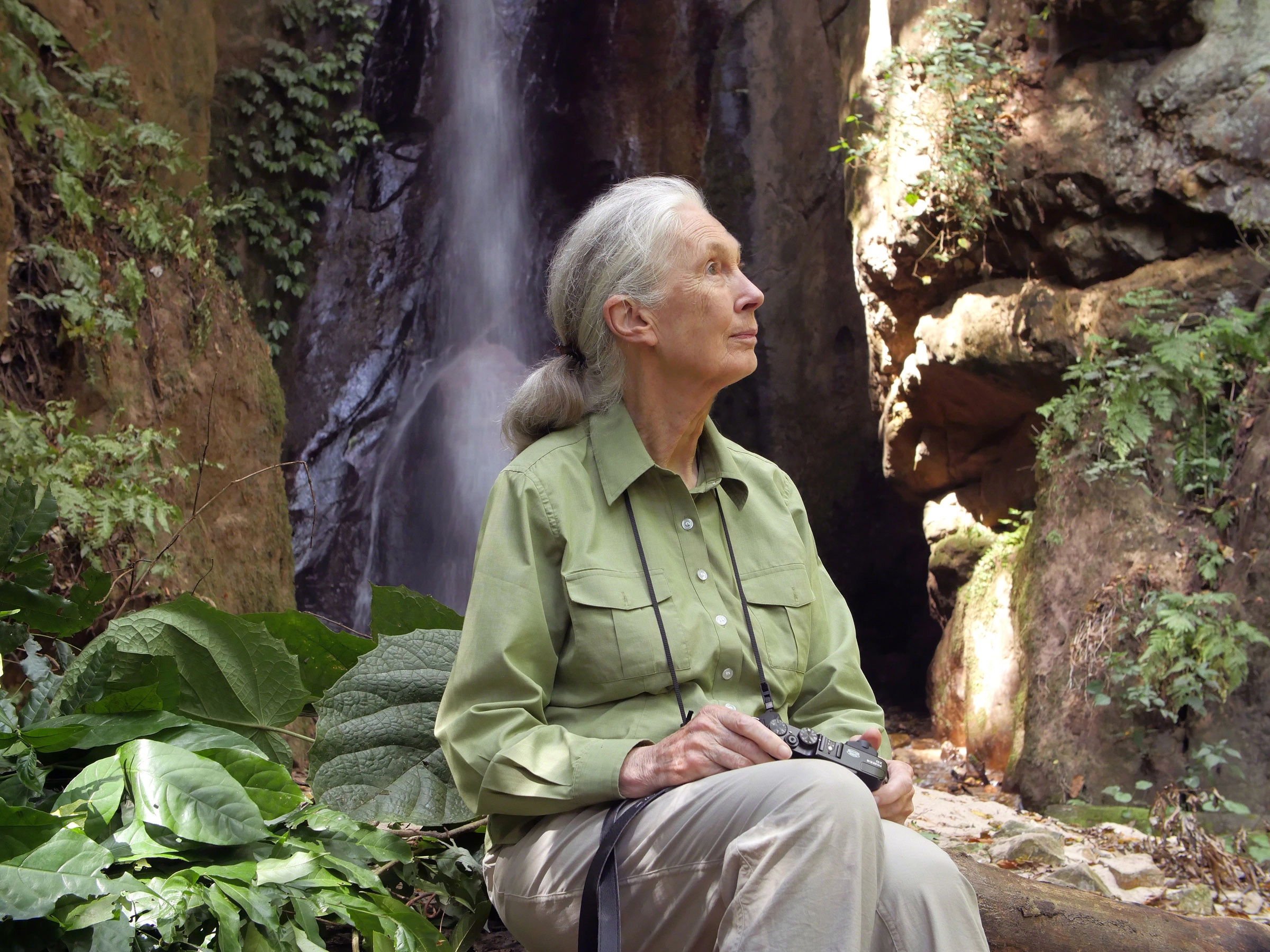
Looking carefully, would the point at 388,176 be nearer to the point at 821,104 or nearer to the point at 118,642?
the point at 821,104

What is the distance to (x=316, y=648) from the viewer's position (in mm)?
2535

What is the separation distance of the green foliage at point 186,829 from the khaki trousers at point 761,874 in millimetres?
327

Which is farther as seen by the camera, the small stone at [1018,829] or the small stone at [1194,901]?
the small stone at [1018,829]

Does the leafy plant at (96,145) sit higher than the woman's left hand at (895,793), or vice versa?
the leafy plant at (96,145)

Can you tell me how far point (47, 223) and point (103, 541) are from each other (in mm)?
1649

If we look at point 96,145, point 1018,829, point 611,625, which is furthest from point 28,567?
point 1018,829

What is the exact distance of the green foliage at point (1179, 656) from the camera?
502 centimetres

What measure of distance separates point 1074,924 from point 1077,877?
4.10 ft

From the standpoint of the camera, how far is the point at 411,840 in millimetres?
2279

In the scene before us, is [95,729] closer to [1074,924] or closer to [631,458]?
[631,458]

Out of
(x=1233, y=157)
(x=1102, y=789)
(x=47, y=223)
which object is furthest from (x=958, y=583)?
(x=47, y=223)

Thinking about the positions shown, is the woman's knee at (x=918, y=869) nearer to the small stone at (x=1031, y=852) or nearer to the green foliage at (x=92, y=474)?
the small stone at (x=1031, y=852)

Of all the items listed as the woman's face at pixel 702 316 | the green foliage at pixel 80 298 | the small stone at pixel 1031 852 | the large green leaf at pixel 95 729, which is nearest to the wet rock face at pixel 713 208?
the green foliage at pixel 80 298

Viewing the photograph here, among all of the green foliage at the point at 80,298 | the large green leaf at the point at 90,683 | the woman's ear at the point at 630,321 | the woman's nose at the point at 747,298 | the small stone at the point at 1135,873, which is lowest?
the small stone at the point at 1135,873
